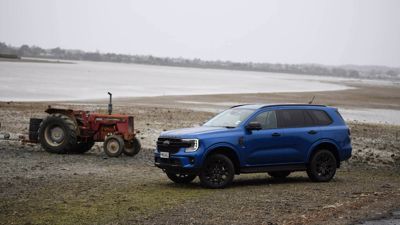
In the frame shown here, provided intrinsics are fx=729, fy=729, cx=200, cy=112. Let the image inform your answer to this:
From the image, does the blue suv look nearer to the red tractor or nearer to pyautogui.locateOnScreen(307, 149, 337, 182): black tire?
pyautogui.locateOnScreen(307, 149, 337, 182): black tire

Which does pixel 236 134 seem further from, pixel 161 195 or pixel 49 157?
pixel 49 157

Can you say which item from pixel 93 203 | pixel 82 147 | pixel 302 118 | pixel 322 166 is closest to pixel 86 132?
pixel 82 147

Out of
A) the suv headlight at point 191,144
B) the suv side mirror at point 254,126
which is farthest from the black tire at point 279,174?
the suv headlight at point 191,144

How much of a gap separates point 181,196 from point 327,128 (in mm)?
4417

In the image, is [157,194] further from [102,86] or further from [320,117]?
[102,86]

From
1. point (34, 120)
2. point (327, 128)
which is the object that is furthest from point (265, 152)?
point (34, 120)

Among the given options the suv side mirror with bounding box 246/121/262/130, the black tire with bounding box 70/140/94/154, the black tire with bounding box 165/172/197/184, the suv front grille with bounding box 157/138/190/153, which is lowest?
the black tire with bounding box 70/140/94/154

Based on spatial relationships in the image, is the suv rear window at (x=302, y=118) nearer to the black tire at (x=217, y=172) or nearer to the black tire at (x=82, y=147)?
the black tire at (x=217, y=172)

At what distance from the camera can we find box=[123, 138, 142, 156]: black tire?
20453 millimetres

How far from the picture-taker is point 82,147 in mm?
20969

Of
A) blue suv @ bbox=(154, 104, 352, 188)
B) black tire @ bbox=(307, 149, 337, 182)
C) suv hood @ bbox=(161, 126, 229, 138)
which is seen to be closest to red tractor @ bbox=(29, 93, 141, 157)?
blue suv @ bbox=(154, 104, 352, 188)

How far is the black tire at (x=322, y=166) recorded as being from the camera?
16250 millimetres

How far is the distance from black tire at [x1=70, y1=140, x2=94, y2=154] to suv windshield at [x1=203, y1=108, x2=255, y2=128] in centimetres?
591

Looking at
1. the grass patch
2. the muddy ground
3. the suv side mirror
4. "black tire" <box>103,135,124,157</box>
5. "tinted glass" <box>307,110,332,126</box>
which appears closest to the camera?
the grass patch
